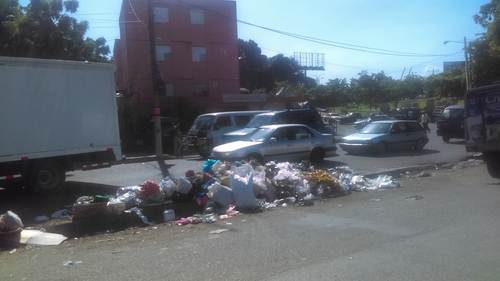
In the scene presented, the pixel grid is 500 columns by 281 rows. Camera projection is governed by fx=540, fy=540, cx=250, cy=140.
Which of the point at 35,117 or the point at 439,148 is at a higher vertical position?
the point at 35,117

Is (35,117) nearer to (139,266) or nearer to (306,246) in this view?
(139,266)

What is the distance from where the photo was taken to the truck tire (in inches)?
518

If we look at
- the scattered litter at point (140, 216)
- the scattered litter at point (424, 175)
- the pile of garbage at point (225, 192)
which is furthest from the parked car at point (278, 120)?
the scattered litter at point (140, 216)

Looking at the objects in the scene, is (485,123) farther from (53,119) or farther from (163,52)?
(163,52)

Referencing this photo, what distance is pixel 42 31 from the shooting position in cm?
2572

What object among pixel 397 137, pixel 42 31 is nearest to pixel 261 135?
pixel 397 137

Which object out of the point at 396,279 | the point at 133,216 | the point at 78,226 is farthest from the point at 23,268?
the point at 396,279

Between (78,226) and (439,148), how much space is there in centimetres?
1783

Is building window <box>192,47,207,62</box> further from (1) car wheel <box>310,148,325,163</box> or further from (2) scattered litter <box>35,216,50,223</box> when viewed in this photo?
(2) scattered litter <box>35,216,50,223</box>

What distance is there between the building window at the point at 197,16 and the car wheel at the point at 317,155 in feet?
72.5

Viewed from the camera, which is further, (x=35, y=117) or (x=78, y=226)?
(x=35, y=117)

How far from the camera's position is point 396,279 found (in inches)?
216

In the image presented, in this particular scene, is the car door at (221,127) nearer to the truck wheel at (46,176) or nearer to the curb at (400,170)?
the curb at (400,170)

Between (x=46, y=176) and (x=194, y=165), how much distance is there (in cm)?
660
